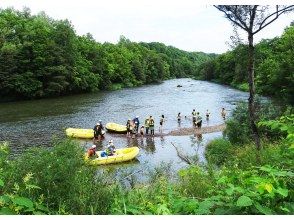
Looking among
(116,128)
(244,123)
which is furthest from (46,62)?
(244,123)

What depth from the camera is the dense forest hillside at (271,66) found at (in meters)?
13.4

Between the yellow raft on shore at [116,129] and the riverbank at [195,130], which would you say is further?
the yellow raft on shore at [116,129]

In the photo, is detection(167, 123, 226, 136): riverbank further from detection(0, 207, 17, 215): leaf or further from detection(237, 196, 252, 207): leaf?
detection(237, 196, 252, 207): leaf

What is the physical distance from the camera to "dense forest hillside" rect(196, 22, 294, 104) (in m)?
13.4

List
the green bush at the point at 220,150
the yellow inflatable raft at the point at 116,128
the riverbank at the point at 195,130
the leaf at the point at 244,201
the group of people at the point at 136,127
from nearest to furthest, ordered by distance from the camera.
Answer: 1. the leaf at the point at 244,201
2. the green bush at the point at 220,150
3. the group of people at the point at 136,127
4. the riverbank at the point at 195,130
5. the yellow inflatable raft at the point at 116,128

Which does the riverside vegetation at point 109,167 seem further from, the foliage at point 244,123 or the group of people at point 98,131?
the group of people at point 98,131

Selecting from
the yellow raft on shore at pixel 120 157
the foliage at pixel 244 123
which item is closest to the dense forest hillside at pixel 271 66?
the foliage at pixel 244 123

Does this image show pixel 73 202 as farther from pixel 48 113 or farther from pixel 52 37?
pixel 52 37

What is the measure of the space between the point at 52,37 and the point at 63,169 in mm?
58531

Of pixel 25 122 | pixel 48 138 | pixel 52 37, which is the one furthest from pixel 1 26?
pixel 48 138

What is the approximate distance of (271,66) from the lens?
4600 centimetres

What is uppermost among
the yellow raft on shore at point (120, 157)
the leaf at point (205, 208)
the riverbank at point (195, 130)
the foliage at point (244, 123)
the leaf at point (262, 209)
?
the leaf at point (262, 209)

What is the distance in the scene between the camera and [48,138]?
2416 cm

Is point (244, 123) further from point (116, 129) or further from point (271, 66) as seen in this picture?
point (271, 66)
